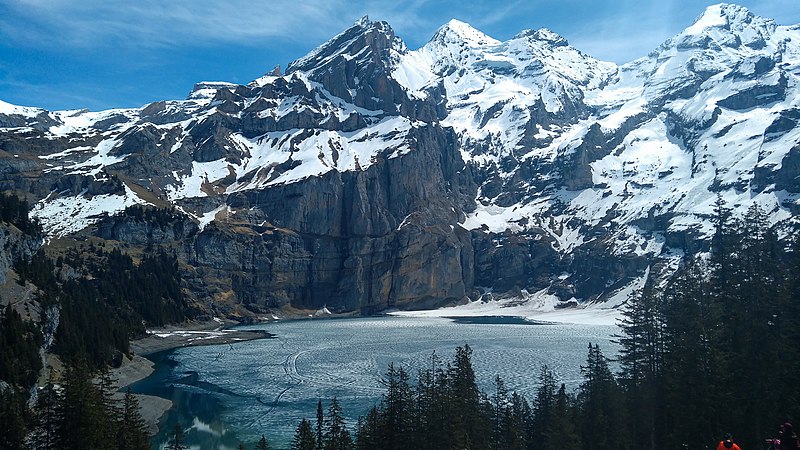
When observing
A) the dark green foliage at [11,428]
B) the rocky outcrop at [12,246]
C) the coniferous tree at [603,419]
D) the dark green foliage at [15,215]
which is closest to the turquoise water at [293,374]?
the dark green foliage at [11,428]

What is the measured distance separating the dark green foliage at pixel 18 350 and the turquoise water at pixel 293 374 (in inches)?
670

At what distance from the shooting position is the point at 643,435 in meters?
59.2

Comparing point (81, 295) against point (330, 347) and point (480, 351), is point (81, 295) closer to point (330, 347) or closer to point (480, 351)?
point (330, 347)

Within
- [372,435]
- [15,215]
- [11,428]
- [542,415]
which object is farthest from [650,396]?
[15,215]

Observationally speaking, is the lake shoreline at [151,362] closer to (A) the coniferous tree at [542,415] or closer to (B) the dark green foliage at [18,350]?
(B) the dark green foliage at [18,350]

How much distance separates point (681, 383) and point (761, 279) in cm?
1088

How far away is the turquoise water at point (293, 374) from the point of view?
90.9 metres

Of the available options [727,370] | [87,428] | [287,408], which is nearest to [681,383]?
[727,370]

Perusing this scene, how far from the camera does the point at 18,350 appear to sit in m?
83.8

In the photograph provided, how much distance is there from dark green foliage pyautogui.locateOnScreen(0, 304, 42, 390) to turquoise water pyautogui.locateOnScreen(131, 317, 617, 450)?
1702 cm

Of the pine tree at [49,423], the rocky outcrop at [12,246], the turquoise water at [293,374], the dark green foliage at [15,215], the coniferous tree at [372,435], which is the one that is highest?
the dark green foliage at [15,215]

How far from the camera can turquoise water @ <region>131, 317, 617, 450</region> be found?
3578 inches

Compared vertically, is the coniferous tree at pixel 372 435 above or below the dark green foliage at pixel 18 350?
below

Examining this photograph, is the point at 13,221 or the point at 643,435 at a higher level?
the point at 13,221
